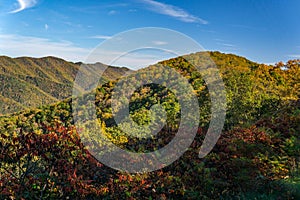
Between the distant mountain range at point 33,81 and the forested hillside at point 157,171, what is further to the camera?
the distant mountain range at point 33,81

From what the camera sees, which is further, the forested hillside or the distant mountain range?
the distant mountain range

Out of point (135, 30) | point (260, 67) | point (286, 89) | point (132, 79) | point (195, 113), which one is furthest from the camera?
point (132, 79)

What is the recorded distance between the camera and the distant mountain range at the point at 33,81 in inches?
3905

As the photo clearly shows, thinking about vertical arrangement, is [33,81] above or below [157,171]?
below

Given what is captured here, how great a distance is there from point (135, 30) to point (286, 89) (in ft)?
22.8

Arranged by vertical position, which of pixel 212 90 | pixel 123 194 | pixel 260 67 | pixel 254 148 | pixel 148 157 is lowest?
pixel 123 194

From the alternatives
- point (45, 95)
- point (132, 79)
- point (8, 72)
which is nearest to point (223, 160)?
point (132, 79)

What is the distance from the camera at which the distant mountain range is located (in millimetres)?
99188

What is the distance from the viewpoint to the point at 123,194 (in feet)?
14.1

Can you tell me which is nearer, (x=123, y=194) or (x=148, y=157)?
(x=123, y=194)

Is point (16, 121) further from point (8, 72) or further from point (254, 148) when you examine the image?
point (8, 72)

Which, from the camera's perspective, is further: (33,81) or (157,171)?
A: (33,81)

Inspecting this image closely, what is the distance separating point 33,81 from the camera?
129750 mm

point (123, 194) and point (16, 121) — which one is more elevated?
point (123, 194)
